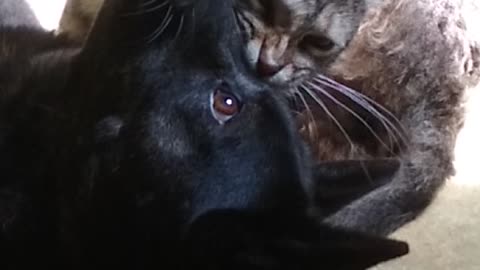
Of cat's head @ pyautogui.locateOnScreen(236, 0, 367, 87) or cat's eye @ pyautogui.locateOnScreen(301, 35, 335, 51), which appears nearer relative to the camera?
cat's head @ pyautogui.locateOnScreen(236, 0, 367, 87)

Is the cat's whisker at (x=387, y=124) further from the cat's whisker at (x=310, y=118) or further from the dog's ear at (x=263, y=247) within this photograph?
the dog's ear at (x=263, y=247)

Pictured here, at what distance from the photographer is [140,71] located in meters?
0.97

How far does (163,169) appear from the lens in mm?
940

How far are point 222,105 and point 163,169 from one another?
79 mm

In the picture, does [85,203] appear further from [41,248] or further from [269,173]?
[269,173]

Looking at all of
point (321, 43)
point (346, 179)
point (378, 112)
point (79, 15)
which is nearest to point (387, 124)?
point (378, 112)

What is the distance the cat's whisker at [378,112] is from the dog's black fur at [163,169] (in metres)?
0.39

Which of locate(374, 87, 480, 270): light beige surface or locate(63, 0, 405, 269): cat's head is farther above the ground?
locate(63, 0, 405, 269): cat's head

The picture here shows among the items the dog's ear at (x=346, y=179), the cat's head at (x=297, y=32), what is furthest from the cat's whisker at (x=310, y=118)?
the dog's ear at (x=346, y=179)

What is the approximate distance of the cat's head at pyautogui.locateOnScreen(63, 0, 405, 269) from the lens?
3.09ft

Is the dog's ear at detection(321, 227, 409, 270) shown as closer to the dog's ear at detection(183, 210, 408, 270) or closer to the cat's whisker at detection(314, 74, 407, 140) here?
the dog's ear at detection(183, 210, 408, 270)

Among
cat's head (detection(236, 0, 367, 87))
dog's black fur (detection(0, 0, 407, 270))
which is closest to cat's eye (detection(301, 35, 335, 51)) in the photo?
cat's head (detection(236, 0, 367, 87))

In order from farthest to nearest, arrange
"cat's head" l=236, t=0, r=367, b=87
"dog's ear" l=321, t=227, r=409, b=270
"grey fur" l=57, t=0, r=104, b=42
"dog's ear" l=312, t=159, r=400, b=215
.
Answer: "grey fur" l=57, t=0, r=104, b=42 → "cat's head" l=236, t=0, r=367, b=87 → "dog's ear" l=312, t=159, r=400, b=215 → "dog's ear" l=321, t=227, r=409, b=270

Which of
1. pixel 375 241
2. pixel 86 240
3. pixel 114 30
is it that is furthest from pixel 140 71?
pixel 375 241
